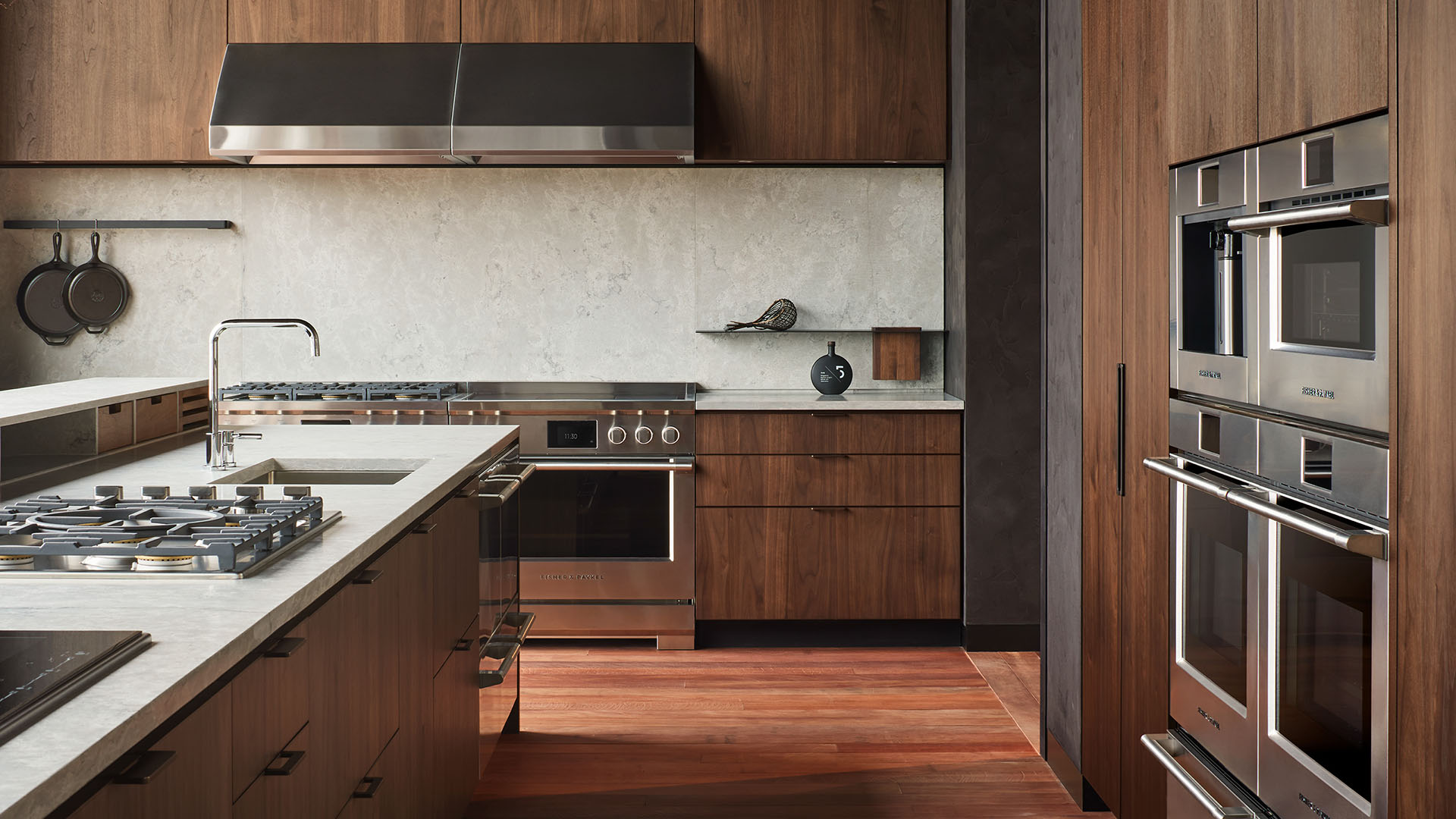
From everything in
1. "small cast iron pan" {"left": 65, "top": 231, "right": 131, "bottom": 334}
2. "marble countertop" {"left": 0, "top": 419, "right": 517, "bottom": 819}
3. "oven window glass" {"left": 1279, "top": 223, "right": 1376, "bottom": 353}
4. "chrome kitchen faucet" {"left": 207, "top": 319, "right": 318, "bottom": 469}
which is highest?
"small cast iron pan" {"left": 65, "top": 231, "right": 131, "bottom": 334}

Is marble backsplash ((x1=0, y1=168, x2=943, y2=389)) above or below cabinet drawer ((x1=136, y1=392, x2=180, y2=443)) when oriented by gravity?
above

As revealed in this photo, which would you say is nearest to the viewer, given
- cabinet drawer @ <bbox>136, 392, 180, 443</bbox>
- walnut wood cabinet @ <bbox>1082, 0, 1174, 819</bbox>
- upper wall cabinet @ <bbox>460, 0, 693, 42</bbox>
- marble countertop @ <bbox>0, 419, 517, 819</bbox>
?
marble countertop @ <bbox>0, 419, 517, 819</bbox>

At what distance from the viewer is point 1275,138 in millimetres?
1688

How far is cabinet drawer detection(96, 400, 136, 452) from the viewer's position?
2453 mm

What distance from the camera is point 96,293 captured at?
4387 mm

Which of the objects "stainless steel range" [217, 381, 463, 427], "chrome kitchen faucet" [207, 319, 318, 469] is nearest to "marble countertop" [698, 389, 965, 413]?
"stainless steel range" [217, 381, 463, 427]

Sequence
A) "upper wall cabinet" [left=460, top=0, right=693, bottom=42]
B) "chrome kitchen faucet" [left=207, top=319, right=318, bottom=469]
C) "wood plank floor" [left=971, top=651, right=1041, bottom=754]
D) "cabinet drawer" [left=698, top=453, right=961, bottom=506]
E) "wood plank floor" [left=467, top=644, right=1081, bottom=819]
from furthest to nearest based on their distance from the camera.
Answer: "upper wall cabinet" [left=460, top=0, right=693, bottom=42], "cabinet drawer" [left=698, top=453, right=961, bottom=506], "wood plank floor" [left=971, top=651, right=1041, bottom=754], "wood plank floor" [left=467, top=644, right=1081, bottom=819], "chrome kitchen faucet" [left=207, top=319, right=318, bottom=469]

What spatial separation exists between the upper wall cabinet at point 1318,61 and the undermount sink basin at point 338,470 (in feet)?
5.82

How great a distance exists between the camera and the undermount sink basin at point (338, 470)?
247 cm

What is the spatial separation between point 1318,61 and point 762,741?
2249mm

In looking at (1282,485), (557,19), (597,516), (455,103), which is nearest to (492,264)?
(455,103)

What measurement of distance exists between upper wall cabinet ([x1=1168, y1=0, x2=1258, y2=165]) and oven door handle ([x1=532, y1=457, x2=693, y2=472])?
7.34ft

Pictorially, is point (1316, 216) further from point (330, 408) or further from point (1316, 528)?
point (330, 408)

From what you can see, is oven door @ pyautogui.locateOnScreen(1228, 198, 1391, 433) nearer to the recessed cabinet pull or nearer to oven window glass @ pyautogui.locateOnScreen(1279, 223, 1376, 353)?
oven window glass @ pyautogui.locateOnScreen(1279, 223, 1376, 353)
